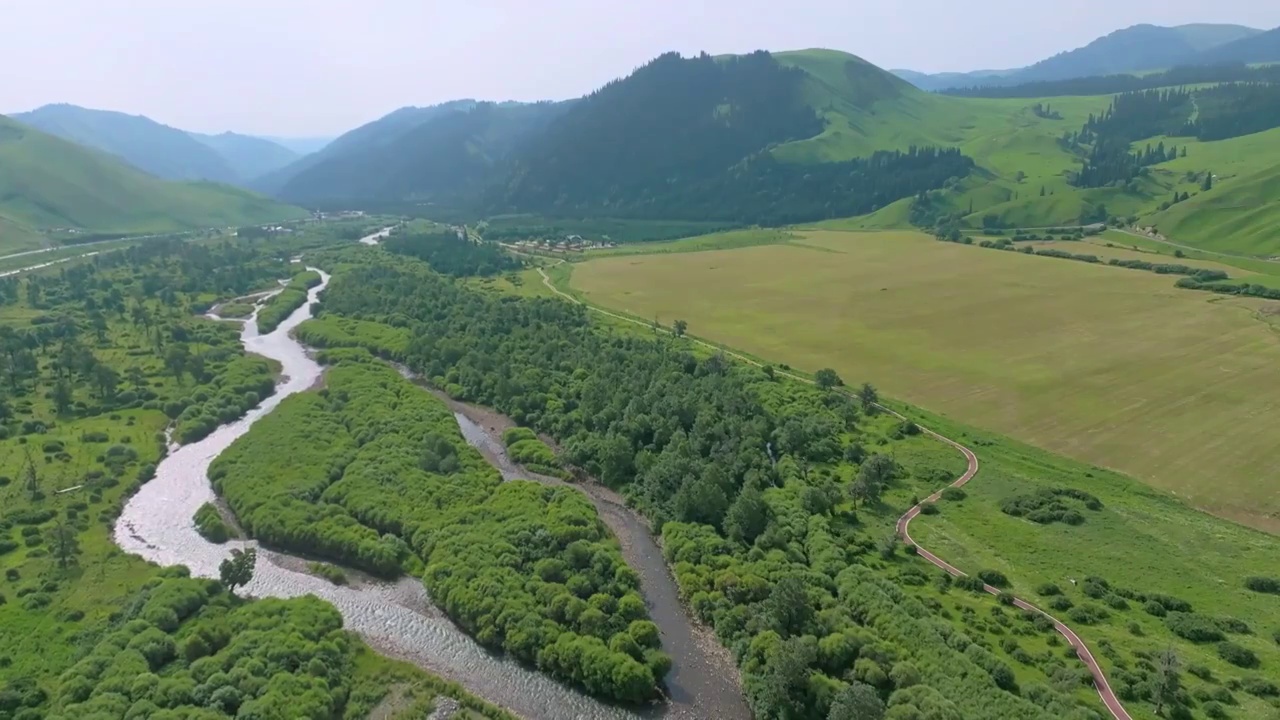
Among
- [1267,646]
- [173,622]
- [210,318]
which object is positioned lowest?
[1267,646]

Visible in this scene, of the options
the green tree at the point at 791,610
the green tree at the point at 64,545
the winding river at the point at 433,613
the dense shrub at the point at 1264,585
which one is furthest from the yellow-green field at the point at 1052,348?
the green tree at the point at 64,545

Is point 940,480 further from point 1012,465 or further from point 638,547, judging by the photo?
point 638,547

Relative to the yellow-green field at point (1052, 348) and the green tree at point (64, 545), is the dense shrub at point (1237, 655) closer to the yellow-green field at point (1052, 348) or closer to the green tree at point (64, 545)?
the yellow-green field at point (1052, 348)

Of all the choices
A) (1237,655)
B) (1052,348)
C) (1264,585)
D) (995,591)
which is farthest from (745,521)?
(1052,348)

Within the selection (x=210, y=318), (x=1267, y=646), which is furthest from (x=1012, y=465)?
(x=210, y=318)

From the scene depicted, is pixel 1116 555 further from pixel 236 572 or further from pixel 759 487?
pixel 236 572

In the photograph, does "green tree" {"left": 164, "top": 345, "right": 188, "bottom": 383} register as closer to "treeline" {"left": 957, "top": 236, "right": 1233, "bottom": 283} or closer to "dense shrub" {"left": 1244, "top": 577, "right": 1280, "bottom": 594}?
"dense shrub" {"left": 1244, "top": 577, "right": 1280, "bottom": 594}
